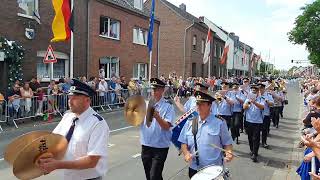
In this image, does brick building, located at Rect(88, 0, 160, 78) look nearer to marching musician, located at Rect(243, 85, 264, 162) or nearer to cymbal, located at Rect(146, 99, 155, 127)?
marching musician, located at Rect(243, 85, 264, 162)

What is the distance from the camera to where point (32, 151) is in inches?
118

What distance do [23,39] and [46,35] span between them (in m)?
1.69

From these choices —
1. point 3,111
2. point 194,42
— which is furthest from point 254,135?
point 194,42

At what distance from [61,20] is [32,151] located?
586 inches

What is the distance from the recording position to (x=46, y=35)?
19.8 m

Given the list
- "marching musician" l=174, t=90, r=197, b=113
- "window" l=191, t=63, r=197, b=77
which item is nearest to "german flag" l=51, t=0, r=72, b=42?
"marching musician" l=174, t=90, r=197, b=113

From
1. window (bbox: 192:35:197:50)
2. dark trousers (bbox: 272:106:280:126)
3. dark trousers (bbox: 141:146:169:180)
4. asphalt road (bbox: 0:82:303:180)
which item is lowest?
asphalt road (bbox: 0:82:303:180)

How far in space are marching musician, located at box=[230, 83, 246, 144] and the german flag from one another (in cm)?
814

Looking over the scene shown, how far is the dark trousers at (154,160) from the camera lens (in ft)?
19.1

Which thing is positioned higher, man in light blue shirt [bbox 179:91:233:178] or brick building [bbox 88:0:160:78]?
brick building [bbox 88:0:160:78]

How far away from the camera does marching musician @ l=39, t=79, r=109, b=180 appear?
142 inches

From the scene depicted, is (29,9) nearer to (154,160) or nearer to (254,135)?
(254,135)

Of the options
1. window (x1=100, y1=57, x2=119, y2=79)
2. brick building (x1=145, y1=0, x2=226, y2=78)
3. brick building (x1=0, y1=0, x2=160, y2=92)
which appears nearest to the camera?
brick building (x1=0, y1=0, x2=160, y2=92)

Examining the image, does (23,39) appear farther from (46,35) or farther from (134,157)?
(134,157)
